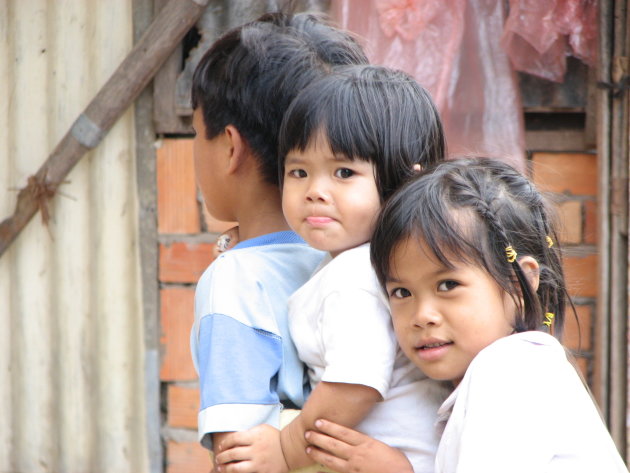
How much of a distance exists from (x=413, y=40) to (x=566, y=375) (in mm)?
2058

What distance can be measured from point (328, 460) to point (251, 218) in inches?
20.8

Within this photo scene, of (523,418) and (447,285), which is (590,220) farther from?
(523,418)

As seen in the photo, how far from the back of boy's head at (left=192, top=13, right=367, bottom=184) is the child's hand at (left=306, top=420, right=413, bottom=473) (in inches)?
21.4

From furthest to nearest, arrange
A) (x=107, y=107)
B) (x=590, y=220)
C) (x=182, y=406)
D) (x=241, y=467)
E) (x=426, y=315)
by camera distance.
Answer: (x=182, y=406)
(x=107, y=107)
(x=590, y=220)
(x=241, y=467)
(x=426, y=315)

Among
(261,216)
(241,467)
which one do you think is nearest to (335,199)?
(261,216)

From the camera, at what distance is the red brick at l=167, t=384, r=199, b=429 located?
3.63 m

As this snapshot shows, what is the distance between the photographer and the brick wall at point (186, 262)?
10.9 feet

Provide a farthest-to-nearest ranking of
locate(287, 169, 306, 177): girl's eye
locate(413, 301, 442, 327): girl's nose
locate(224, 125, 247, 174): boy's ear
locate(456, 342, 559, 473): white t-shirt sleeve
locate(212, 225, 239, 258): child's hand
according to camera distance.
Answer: locate(212, 225, 239, 258): child's hand → locate(224, 125, 247, 174): boy's ear → locate(287, 169, 306, 177): girl's eye → locate(413, 301, 442, 327): girl's nose → locate(456, 342, 559, 473): white t-shirt sleeve

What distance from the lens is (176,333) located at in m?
3.61

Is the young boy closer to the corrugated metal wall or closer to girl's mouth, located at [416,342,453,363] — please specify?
girl's mouth, located at [416,342,453,363]

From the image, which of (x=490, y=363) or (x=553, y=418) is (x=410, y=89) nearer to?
(x=490, y=363)

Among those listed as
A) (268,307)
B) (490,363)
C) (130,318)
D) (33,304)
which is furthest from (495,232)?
(33,304)

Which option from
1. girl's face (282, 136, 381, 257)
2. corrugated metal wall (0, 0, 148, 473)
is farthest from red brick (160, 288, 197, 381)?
girl's face (282, 136, 381, 257)

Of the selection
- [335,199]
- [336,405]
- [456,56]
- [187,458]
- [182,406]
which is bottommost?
[187,458]
